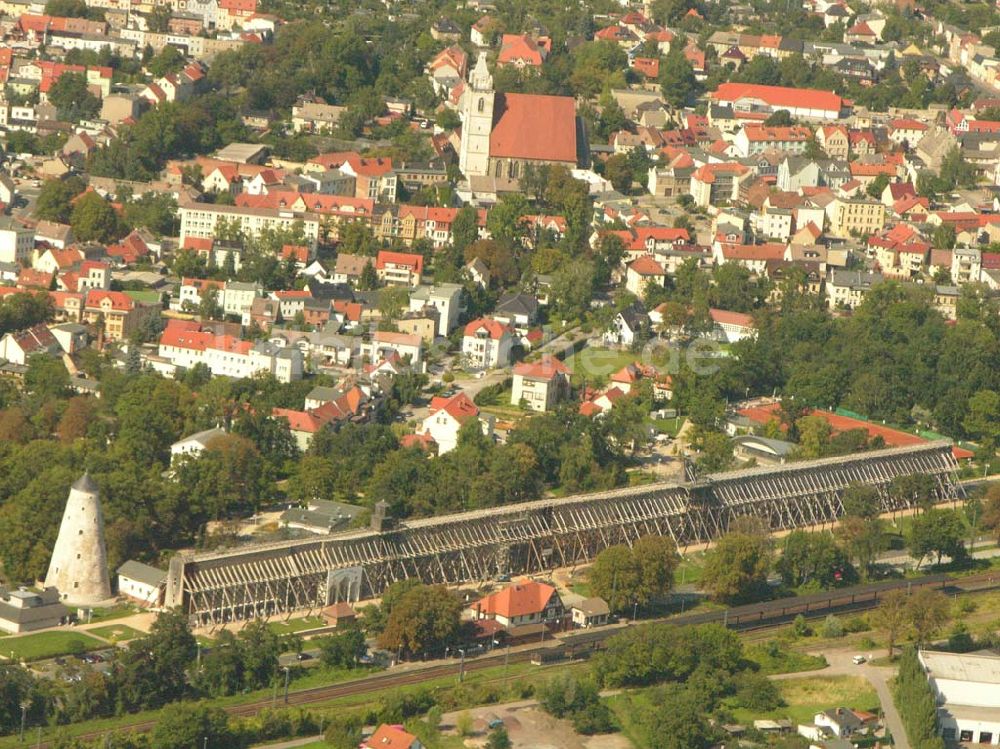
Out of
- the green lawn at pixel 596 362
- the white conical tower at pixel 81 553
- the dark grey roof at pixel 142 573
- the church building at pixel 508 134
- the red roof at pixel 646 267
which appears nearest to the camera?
the white conical tower at pixel 81 553

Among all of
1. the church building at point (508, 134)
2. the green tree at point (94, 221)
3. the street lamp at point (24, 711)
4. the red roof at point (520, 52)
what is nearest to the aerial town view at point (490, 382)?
the street lamp at point (24, 711)

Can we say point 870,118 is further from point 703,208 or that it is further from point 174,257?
point 174,257

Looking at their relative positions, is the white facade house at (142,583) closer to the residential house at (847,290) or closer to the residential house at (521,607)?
the residential house at (521,607)

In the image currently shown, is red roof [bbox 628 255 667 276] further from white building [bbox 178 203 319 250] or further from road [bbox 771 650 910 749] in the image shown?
road [bbox 771 650 910 749]

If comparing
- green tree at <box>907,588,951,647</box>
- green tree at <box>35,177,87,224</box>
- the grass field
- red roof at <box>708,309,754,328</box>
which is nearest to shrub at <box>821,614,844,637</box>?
green tree at <box>907,588,951,647</box>

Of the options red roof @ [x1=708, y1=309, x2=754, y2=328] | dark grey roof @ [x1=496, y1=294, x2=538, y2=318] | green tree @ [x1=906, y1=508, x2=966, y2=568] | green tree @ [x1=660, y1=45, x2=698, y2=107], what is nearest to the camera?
green tree @ [x1=906, y1=508, x2=966, y2=568]

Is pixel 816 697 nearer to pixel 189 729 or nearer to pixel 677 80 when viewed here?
pixel 189 729
